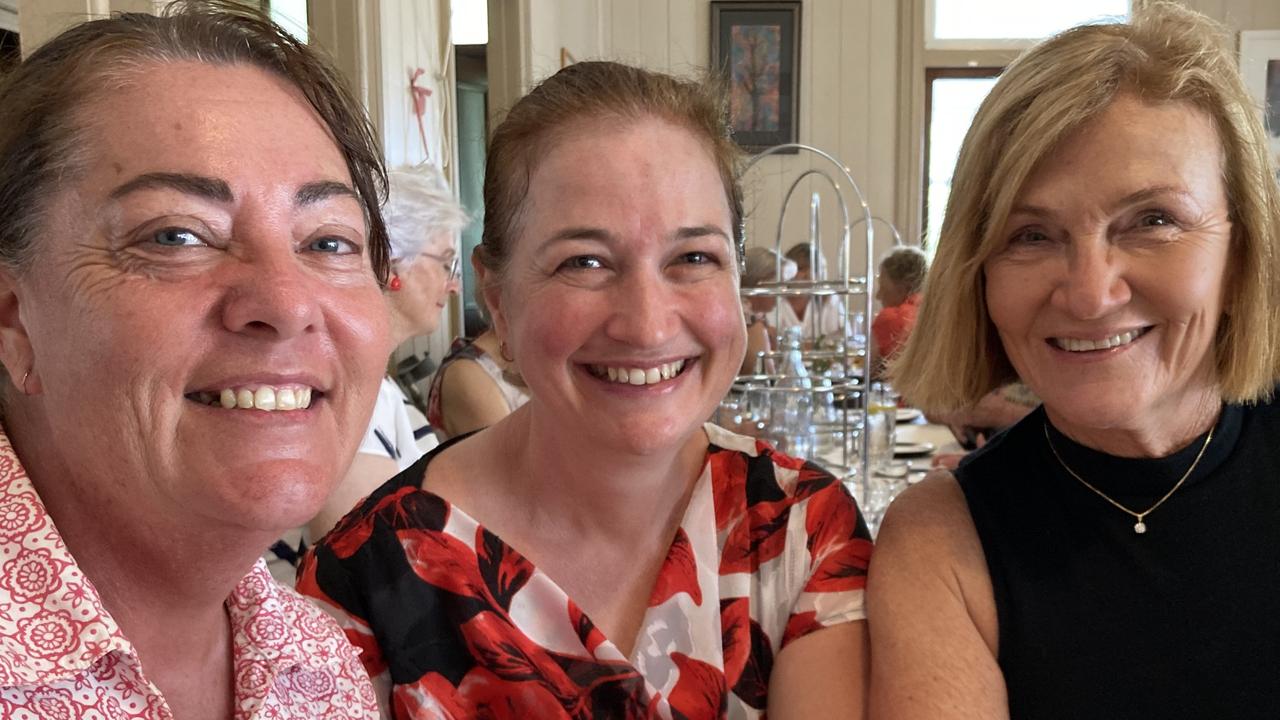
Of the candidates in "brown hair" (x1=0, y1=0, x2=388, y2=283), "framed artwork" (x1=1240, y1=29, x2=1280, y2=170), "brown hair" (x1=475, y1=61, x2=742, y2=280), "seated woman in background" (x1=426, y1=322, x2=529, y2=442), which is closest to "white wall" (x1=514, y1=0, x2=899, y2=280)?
"framed artwork" (x1=1240, y1=29, x2=1280, y2=170)

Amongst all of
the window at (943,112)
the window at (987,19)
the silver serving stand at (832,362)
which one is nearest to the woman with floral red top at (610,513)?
the silver serving stand at (832,362)

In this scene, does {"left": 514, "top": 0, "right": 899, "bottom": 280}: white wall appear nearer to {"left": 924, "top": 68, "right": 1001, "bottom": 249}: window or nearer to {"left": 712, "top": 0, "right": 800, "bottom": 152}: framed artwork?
{"left": 712, "top": 0, "right": 800, "bottom": 152}: framed artwork

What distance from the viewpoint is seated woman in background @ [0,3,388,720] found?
81 cm

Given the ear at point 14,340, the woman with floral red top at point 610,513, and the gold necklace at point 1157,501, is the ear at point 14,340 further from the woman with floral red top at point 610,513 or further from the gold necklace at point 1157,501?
the gold necklace at point 1157,501

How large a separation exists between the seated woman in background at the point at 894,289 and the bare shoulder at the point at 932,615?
335 cm

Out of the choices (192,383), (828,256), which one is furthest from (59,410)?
(828,256)

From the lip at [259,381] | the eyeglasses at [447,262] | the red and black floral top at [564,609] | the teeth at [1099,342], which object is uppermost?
the eyeglasses at [447,262]

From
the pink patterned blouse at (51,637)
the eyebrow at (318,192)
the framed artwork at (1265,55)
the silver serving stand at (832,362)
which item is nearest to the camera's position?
the pink patterned blouse at (51,637)

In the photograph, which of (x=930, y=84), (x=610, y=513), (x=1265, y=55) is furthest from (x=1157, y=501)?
(x=1265, y=55)

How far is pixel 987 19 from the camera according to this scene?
7.89 meters

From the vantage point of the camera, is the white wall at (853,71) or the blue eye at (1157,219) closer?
the blue eye at (1157,219)

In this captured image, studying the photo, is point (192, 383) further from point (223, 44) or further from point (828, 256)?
point (828, 256)

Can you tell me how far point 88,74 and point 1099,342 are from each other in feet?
3.50

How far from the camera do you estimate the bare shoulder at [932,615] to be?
121cm
